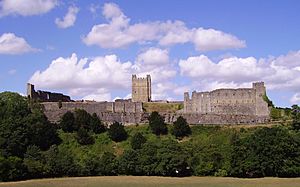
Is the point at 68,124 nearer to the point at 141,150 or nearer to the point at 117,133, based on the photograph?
the point at 117,133

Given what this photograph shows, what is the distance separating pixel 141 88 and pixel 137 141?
55211 mm

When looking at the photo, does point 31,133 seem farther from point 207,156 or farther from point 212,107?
point 212,107

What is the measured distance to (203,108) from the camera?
106 metres

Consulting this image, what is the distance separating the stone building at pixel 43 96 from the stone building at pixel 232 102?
2960cm

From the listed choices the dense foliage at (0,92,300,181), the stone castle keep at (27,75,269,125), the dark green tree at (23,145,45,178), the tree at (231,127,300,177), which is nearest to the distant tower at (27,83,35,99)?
the stone castle keep at (27,75,269,125)

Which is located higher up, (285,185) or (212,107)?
(212,107)

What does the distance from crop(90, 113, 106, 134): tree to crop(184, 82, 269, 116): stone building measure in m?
20.3

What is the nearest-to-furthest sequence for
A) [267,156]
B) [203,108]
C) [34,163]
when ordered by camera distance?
1. [267,156]
2. [34,163]
3. [203,108]

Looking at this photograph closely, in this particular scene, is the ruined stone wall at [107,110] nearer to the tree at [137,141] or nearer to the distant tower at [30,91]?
the distant tower at [30,91]

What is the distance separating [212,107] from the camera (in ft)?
344

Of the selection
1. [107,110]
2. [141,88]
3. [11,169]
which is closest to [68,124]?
[107,110]

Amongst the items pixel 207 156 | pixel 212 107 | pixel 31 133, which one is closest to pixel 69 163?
pixel 31 133

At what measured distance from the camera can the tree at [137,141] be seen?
267 feet

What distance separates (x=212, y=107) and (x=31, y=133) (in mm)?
35844
